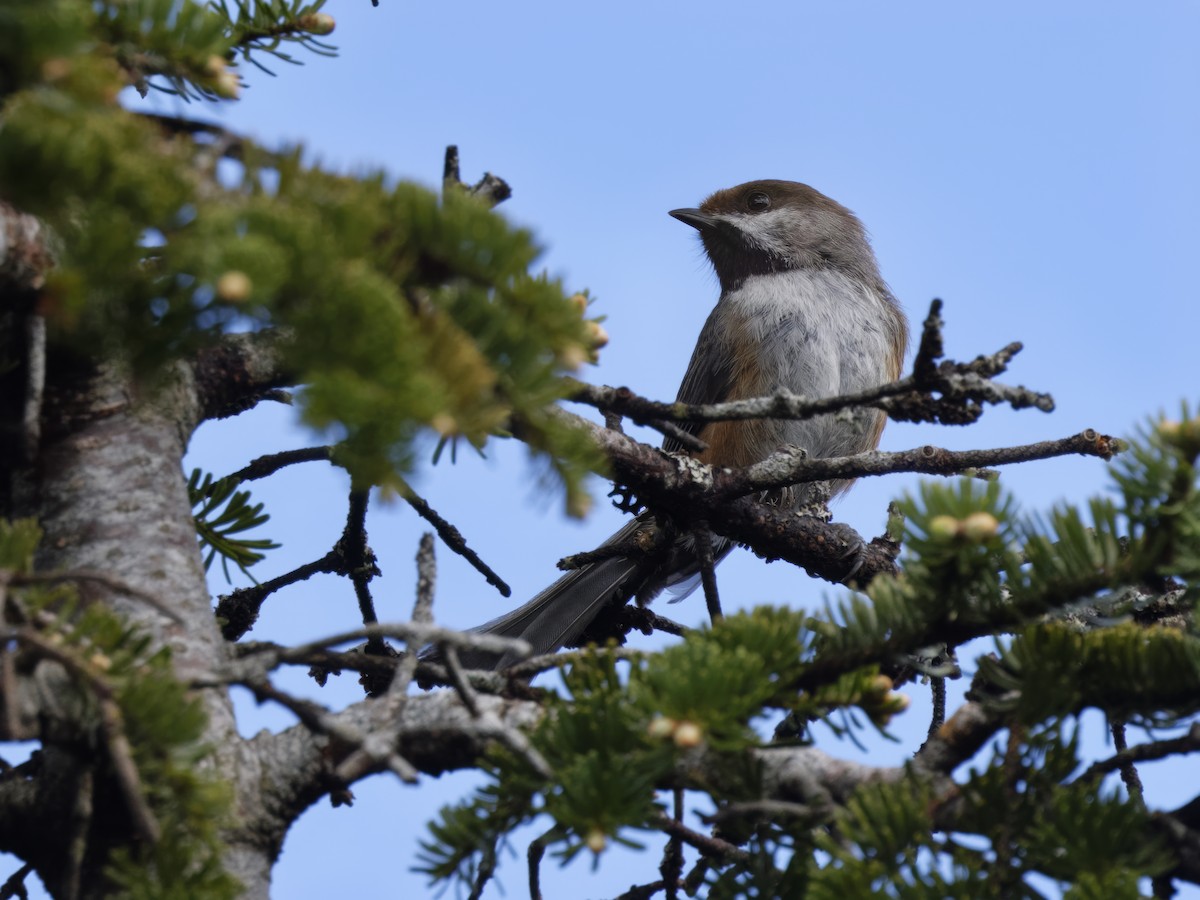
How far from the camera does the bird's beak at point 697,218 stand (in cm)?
669

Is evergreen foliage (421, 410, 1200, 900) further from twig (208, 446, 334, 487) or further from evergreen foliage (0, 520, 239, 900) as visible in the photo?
twig (208, 446, 334, 487)

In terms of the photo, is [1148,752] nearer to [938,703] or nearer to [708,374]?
[938,703]

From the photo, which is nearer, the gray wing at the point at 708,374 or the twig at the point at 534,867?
the twig at the point at 534,867

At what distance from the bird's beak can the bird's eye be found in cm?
24

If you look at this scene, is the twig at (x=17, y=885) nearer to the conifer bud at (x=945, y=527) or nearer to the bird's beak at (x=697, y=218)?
the conifer bud at (x=945, y=527)

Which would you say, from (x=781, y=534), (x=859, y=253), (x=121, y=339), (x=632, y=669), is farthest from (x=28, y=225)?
(x=859, y=253)

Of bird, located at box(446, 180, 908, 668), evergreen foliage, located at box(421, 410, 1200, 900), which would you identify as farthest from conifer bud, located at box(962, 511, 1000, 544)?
bird, located at box(446, 180, 908, 668)

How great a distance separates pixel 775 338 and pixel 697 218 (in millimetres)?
1259

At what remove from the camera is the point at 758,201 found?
22.2 feet

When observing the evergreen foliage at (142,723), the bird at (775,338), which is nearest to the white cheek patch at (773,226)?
the bird at (775,338)

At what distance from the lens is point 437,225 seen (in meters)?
1.43

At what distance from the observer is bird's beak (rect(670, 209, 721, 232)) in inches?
263

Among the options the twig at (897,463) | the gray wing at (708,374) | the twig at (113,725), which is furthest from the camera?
the gray wing at (708,374)

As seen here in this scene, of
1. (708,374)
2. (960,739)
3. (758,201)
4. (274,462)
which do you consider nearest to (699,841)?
(960,739)
